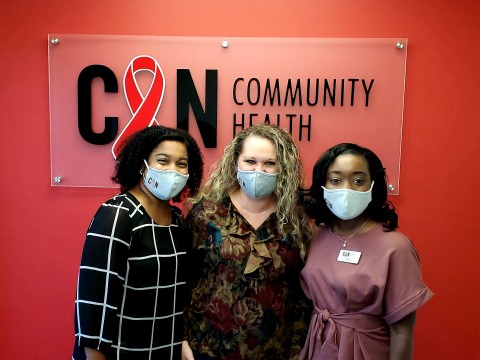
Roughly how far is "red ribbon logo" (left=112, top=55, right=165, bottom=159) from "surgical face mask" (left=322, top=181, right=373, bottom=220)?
1.17 m

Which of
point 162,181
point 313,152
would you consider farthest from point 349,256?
point 313,152

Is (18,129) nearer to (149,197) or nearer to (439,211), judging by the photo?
(149,197)

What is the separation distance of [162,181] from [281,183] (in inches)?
19.9

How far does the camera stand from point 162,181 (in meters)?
Answer: 1.38

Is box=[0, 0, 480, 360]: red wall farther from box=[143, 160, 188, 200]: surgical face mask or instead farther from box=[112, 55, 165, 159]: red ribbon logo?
box=[143, 160, 188, 200]: surgical face mask

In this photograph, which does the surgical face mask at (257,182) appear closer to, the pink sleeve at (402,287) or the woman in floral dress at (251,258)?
the woman in floral dress at (251,258)

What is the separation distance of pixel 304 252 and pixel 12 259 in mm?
1789

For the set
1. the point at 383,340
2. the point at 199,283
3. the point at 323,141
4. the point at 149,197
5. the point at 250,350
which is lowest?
the point at 250,350

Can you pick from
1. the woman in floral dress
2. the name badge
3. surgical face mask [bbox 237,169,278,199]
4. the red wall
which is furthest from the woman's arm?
the red wall

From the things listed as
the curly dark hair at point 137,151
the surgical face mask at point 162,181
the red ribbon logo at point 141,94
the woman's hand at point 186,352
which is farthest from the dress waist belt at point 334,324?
the red ribbon logo at point 141,94

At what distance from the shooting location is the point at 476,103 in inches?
79.4

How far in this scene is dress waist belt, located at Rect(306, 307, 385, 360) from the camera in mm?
1303

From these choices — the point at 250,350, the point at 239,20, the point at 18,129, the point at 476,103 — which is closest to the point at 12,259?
the point at 18,129

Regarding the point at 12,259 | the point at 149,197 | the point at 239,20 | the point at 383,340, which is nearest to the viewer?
the point at 383,340
